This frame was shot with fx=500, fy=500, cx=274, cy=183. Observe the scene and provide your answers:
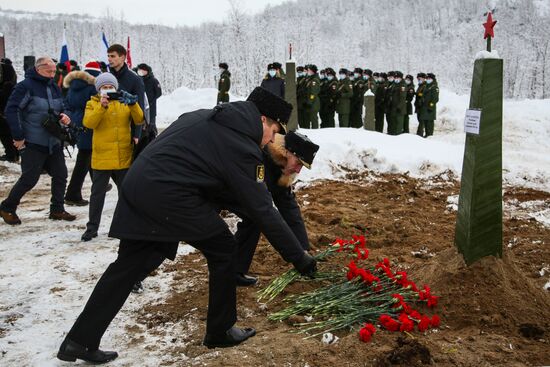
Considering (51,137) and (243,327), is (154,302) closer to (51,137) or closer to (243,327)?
(243,327)

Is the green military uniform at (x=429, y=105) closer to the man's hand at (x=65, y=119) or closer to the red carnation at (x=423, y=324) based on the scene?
the man's hand at (x=65, y=119)

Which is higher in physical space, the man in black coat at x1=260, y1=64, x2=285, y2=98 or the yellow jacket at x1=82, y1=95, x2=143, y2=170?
the man in black coat at x1=260, y1=64, x2=285, y2=98

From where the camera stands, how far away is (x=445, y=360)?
109 inches

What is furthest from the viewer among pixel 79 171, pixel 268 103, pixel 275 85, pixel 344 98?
pixel 344 98

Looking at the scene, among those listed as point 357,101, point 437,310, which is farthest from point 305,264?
point 357,101

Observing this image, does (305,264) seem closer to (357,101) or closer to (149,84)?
(149,84)

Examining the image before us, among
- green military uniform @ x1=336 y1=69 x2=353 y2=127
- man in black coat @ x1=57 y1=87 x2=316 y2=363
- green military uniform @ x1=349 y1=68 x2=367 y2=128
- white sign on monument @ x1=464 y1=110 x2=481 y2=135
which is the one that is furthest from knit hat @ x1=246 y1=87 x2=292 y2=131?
green military uniform @ x1=349 y1=68 x2=367 y2=128

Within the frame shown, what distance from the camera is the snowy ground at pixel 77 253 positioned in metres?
3.26

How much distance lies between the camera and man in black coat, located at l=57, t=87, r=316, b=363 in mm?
2662

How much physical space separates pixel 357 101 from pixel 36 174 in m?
12.3

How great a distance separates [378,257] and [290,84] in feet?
27.9

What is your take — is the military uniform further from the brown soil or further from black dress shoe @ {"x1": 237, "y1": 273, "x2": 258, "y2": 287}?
black dress shoe @ {"x1": 237, "y1": 273, "x2": 258, "y2": 287}

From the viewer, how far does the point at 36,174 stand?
19.7ft

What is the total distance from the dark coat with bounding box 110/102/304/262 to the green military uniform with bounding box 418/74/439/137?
45.8 ft
